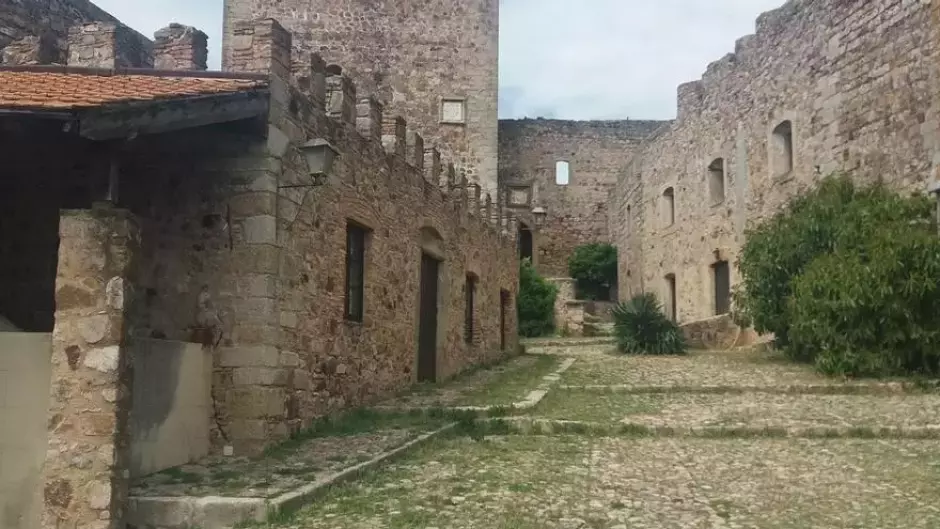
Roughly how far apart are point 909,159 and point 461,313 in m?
7.09

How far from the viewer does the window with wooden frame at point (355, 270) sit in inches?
370

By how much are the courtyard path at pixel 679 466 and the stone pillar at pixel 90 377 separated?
1.01 m

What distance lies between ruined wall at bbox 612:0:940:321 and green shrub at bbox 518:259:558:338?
339 centimetres

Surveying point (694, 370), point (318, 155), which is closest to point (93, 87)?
point (318, 155)

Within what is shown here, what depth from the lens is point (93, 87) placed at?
6.06 metres

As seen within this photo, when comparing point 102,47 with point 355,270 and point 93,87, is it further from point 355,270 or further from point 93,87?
point 355,270

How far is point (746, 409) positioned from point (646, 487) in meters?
3.79

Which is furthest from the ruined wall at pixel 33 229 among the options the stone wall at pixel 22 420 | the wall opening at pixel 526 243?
the wall opening at pixel 526 243

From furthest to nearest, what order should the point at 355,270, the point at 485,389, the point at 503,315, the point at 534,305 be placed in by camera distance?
the point at 534,305, the point at 503,315, the point at 485,389, the point at 355,270

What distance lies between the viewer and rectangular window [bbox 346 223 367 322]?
30.8ft

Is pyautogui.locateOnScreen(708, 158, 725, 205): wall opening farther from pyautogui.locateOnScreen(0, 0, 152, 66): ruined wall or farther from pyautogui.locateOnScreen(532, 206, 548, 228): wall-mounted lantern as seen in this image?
pyautogui.locateOnScreen(0, 0, 152, 66): ruined wall

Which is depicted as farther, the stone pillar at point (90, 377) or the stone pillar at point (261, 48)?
the stone pillar at point (261, 48)

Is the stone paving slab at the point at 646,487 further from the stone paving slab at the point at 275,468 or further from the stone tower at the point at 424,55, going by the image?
the stone tower at the point at 424,55

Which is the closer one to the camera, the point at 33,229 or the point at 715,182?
the point at 33,229
